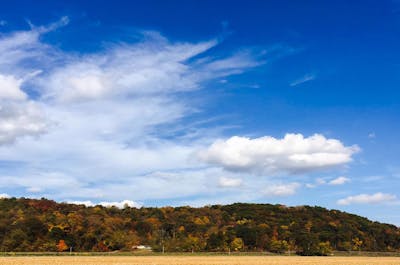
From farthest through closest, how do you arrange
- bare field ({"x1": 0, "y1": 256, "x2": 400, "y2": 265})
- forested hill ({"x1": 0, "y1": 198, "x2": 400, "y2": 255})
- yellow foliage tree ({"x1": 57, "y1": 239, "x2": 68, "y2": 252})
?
1. forested hill ({"x1": 0, "y1": 198, "x2": 400, "y2": 255})
2. yellow foliage tree ({"x1": 57, "y1": 239, "x2": 68, "y2": 252})
3. bare field ({"x1": 0, "y1": 256, "x2": 400, "y2": 265})

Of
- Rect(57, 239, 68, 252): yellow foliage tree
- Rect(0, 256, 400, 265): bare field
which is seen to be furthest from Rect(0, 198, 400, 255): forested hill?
Rect(0, 256, 400, 265): bare field

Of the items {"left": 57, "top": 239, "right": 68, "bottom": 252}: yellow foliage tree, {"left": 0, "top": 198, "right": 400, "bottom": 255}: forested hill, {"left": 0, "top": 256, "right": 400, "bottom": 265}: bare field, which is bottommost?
{"left": 0, "top": 256, "right": 400, "bottom": 265}: bare field

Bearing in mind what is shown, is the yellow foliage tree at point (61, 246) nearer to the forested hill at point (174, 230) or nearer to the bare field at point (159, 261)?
the forested hill at point (174, 230)

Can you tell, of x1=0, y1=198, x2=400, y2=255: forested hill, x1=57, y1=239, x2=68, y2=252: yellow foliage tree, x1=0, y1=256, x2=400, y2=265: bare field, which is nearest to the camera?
x1=0, y1=256, x2=400, y2=265: bare field

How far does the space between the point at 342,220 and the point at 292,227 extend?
3048 centimetres

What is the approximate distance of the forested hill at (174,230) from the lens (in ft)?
457

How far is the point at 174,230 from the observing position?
16925 cm

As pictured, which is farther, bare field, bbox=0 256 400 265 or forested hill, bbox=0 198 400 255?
forested hill, bbox=0 198 400 255

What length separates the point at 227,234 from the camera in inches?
5960

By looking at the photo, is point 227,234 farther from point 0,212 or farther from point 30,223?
point 0,212

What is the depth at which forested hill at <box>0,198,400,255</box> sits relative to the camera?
139250mm

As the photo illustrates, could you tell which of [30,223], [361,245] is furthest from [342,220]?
[30,223]

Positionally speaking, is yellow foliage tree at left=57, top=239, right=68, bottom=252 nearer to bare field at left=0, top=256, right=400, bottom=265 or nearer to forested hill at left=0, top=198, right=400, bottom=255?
forested hill at left=0, top=198, right=400, bottom=255

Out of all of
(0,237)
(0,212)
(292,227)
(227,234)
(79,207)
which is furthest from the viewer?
(79,207)
